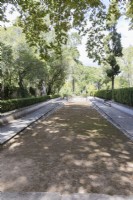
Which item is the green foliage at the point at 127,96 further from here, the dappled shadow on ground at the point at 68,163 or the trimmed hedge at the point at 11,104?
the dappled shadow on ground at the point at 68,163

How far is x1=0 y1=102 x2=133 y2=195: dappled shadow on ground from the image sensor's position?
6.34m

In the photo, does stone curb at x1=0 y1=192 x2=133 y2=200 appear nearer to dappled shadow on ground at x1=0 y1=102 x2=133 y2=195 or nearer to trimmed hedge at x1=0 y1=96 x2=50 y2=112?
dappled shadow on ground at x1=0 y1=102 x2=133 y2=195

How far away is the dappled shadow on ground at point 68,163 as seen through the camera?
20.8 feet

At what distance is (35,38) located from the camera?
1722 cm

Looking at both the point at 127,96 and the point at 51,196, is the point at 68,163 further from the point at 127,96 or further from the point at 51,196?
the point at 127,96

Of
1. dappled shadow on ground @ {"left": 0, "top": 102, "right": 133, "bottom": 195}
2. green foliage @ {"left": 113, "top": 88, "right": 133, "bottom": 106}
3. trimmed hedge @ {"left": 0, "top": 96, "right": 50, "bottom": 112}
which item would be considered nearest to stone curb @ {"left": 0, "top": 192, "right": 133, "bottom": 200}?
dappled shadow on ground @ {"left": 0, "top": 102, "right": 133, "bottom": 195}

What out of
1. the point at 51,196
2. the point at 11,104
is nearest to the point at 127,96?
the point at 11,104

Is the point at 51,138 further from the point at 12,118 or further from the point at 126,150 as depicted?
the point at 12,118

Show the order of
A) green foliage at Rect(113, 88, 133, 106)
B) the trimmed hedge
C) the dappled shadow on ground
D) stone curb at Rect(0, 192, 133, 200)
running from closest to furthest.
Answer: stone curb at Rect(0, 192, 133, 200)
the dappled shadow on ground
the trimmed hedge
green foliage at Rect(113, 88, 133, 106)

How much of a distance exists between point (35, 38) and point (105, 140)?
8135 mm

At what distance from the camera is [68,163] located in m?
8.23

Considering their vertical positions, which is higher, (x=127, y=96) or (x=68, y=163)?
(x=127, y=96)

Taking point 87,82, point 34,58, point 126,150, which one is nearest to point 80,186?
point 126,150

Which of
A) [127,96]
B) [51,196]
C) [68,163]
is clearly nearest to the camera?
[51,196]
